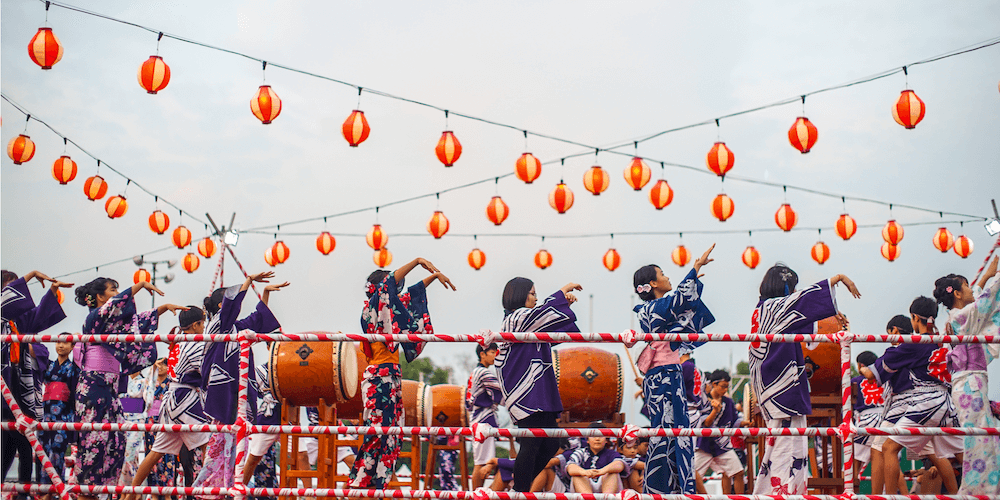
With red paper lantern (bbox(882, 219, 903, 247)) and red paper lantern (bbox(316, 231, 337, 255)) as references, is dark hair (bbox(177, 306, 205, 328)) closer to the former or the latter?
red paper lantern (bbox(316, 231, 337, 255))

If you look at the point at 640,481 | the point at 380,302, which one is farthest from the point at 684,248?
the point at 380,302

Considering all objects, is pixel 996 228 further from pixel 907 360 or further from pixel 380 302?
pixel 380 302

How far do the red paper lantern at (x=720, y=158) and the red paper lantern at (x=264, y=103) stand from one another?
3.83m

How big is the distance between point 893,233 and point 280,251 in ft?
24.1

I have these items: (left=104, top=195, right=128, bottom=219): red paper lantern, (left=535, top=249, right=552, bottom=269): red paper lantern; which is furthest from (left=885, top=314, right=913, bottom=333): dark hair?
(left=104, top=195, right=128, bottom=219): red paper lantern

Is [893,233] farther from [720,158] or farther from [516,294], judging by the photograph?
[516,294]

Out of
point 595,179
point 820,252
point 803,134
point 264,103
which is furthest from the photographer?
point 820,252

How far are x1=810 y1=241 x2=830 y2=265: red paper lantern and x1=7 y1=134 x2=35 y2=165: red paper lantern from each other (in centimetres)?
862

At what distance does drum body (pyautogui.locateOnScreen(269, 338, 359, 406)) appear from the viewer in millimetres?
5402

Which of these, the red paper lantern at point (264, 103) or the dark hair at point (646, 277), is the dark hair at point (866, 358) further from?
the red paper lantern at point (264, 103)

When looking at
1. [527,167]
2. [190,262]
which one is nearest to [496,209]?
[527,167]

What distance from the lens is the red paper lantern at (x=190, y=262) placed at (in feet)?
35.1

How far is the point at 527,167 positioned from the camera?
26.0 ft

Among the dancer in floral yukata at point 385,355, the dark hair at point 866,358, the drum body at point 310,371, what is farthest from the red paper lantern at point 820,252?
the dancer in floral yukata at point 385,355
